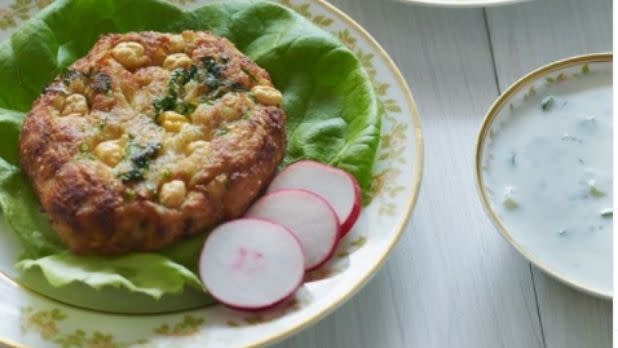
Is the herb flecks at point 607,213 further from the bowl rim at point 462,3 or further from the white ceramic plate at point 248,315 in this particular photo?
the bowl rim at point 462,3

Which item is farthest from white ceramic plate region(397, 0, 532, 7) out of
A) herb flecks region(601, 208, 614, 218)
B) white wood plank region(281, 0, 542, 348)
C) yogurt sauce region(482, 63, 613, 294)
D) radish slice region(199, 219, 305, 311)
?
radish slice region(199, 219, 305, 311)

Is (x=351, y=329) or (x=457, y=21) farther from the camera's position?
(x=457, y=21)

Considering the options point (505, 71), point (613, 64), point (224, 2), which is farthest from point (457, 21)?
point (224, 2)

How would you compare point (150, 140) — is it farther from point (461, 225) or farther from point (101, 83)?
point (461, 225)

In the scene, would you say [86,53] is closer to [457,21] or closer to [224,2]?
[224,2]

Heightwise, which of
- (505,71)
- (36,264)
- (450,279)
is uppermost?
(36,264)

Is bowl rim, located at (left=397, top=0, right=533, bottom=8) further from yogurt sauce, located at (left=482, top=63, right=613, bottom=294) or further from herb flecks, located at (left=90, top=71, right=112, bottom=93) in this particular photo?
herb flecks, located at (left=90, top=71, right=112, bottom=93)
